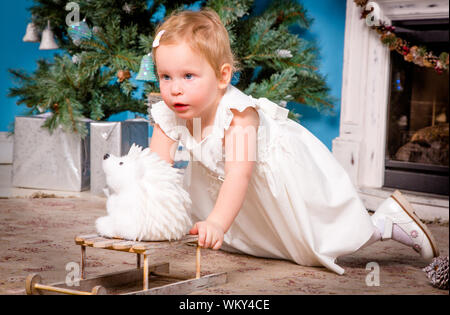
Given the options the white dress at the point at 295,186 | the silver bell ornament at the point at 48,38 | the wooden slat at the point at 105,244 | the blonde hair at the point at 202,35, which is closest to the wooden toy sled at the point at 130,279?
the wooden slat at the point at 105,244

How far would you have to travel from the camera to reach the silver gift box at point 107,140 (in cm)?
270

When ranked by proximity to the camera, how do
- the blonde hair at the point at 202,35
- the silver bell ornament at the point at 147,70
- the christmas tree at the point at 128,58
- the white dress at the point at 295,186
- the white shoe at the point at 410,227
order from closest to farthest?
the blonde hair at the point at 202,35 < the white dress at the point at 295,186 < the white shoe at the point at 410,227 < the silver bell ornament at the point at 147,70 < the christmas tree at the point at 128,58

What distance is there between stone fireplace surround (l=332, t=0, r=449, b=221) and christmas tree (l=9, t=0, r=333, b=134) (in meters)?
0.13

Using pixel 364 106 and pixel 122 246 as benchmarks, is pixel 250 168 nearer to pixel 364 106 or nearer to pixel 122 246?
pixel 122 246

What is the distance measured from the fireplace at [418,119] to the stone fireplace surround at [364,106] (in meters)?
0.04

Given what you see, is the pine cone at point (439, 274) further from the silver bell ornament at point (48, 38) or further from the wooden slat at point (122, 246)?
the silver bell ornament at point (48, 38)

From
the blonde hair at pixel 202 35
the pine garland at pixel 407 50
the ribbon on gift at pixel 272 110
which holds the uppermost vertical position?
the pine garland at pixel 407 50

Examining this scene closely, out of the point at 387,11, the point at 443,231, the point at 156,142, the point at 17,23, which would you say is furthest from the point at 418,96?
the point at 17,23

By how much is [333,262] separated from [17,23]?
3.03m

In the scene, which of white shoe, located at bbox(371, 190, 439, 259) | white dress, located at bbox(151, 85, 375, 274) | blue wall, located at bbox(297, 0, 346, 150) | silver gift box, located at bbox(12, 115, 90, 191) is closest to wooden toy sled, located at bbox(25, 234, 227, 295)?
white dress, located at bbox(151, 85, 375, 274)

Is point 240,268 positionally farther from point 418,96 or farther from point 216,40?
point 418,96

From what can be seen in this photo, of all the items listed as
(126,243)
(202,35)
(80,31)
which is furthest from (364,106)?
(126,243)

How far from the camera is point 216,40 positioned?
1.42 m

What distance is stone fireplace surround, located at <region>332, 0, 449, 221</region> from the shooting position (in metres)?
2.74
